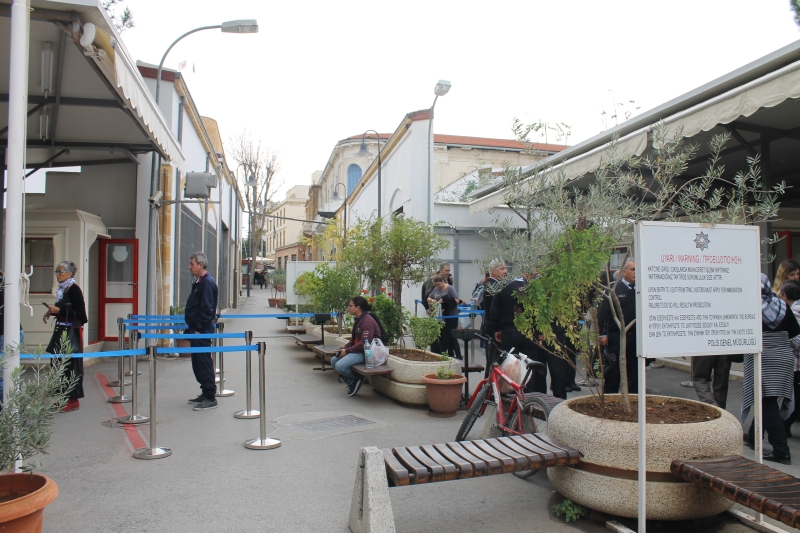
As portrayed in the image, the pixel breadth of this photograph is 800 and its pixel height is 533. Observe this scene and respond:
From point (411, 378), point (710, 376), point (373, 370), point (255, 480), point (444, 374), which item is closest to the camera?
point (255, 480)

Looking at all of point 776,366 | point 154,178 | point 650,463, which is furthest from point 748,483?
point 154,178

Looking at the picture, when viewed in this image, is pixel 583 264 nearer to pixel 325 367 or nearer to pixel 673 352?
pixel 673 352

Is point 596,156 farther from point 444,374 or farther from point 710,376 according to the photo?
point 444,374

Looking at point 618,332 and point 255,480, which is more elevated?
point 618,332

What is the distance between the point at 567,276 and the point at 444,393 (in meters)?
3.31

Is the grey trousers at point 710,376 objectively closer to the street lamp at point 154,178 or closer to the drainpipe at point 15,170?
the drainpipe at point 15,170

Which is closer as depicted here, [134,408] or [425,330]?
[134,408]

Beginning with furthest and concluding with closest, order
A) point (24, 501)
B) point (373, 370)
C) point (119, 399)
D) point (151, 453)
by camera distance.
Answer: point (119, 399) → point (373, 370) → point (151, 453) → point (24, 501)

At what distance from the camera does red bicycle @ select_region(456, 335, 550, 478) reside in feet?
16.7

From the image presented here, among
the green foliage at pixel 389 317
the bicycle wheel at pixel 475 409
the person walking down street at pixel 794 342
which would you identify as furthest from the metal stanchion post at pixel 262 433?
the person walking down street at pixel 794 342

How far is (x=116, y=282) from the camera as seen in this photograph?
12000 mm

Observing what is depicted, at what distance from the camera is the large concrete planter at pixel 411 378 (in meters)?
7.62

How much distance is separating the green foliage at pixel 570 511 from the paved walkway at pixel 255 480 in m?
0.05

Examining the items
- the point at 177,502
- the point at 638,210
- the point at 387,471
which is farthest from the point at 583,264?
the point at 177,502
